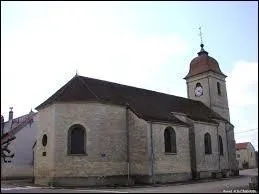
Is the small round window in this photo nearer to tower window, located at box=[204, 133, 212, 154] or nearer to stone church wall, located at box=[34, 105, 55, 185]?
stone church wall, located at box=[34, 105, 55, 185]

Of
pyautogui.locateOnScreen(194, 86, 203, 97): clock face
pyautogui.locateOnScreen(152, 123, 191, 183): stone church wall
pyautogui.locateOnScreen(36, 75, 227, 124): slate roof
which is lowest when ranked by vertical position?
pyautogui.locateOnScreen(152, 123, 191, 183): stone church wall

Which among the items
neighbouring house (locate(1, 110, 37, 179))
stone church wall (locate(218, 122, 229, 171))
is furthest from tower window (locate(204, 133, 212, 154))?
neighbouring house (locate(1, 110, 37, 179))

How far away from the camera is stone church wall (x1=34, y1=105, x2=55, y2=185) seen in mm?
24373

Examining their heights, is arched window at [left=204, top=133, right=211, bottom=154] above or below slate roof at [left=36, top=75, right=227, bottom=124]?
below

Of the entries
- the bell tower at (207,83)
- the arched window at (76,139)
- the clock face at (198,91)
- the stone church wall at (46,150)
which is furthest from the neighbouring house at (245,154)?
the stone church wall at (46,150)

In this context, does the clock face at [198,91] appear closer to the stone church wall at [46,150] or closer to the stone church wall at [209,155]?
the stone church wall at [209,155]

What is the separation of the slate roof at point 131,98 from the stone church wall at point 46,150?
0.97m

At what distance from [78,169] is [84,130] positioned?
2894mm

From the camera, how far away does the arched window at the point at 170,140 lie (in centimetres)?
2827

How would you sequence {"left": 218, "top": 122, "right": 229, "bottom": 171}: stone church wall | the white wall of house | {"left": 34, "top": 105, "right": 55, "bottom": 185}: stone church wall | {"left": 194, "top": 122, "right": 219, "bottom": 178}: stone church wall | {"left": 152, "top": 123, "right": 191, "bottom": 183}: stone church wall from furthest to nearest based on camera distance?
the white wall of house, {"left": 218, "top": 122, "right": 229, "bottom": 171}: stone church wall, {"left": 194, "top": 122, "right": 219, "bottom": 178}: stone church wall, {"left": 152, "top": 123, "right": 191, "bottom": 183}: stone church wall, {"left": 34, "top": 105, "right": 55, "bottom": 185}: stone church wall

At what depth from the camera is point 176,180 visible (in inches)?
1080

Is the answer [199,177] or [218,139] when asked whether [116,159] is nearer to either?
[199,177]

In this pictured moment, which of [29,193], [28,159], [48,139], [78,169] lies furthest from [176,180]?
[28,159]

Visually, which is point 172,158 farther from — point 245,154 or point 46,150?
point 245,154
